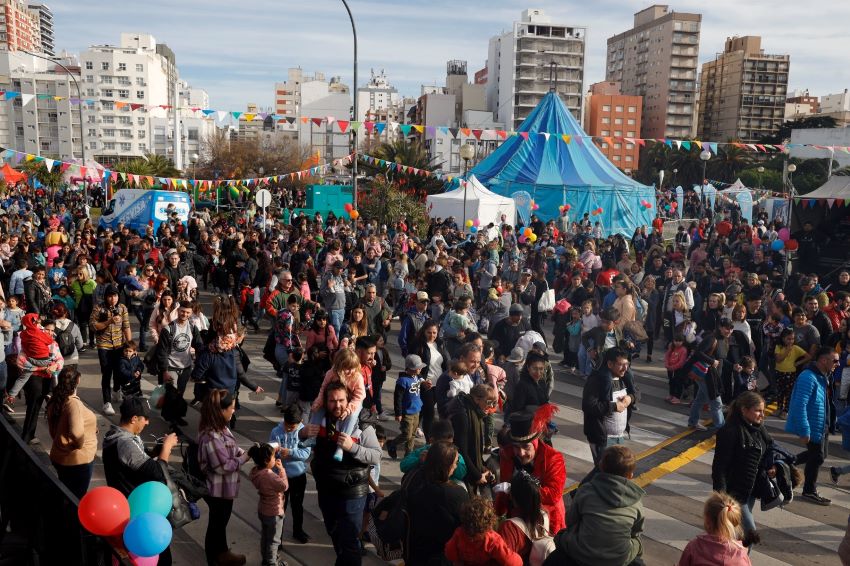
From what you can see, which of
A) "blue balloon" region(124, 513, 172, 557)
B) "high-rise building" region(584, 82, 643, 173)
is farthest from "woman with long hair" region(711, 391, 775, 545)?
"high-rise building" region(584, 82, 643, 173)

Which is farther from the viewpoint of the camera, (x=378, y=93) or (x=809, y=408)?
(x=378, y=93)

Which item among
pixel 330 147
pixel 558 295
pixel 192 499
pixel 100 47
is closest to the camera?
pixel 192 499

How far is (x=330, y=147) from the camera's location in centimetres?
12769

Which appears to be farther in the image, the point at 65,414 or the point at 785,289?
the point at 785,289

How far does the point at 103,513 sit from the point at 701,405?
732 cm

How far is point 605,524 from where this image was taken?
3.94 meters

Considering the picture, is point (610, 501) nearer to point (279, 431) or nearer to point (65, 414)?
point (279, 431)

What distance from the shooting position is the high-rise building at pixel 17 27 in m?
171

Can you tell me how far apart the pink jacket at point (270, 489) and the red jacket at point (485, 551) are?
179 centimetres

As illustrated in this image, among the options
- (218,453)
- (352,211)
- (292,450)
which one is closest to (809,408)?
(292,450)

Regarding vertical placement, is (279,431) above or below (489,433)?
above

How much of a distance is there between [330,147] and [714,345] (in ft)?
405

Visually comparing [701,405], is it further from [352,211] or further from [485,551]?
[352,211]

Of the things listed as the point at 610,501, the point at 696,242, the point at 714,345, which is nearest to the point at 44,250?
the point at 714,345
